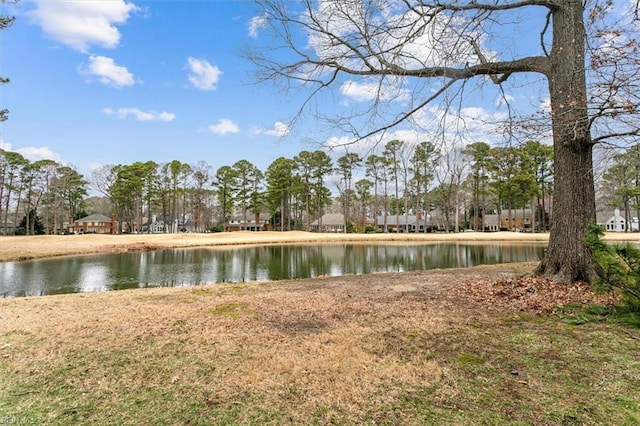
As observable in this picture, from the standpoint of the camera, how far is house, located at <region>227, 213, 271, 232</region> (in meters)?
54.1

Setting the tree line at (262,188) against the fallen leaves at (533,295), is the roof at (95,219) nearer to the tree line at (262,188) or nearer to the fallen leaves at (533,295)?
the tree line at (262,188)

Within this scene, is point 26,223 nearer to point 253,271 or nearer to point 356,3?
point 253,271

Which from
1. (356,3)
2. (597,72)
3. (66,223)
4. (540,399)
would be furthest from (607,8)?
(66,223)

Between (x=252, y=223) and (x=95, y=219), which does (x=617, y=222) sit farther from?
(x=95, y=219)

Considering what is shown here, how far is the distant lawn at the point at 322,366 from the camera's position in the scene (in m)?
2.06

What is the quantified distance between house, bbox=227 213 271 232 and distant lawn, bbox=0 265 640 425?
48.7 m

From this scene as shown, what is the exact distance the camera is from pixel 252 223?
192 feet

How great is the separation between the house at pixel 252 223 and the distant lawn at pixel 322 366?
48.7 metres

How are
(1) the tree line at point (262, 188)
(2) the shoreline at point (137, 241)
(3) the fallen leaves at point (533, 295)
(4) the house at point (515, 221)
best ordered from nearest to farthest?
(3) the fallen leaves at point (533, 295), (2) the shoreline at point (137, 241), (1) the tree line at point (262, 188), (4) the house at point (515, 221)

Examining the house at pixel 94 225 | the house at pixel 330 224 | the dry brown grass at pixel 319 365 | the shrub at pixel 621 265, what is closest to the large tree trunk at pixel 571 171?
the dry brown grass at pixel 319 365

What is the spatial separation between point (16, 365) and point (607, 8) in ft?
25.3

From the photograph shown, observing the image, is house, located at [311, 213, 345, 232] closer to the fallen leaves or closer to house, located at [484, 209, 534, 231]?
house, located at [484, 209, 534, 231]

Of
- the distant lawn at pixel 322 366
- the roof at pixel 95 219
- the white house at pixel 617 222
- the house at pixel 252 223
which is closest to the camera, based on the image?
the distant lawn at pixel 322 366

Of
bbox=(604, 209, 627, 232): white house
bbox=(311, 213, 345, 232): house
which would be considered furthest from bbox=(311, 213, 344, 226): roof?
bbox=(604, 209, 627, 232): white house
